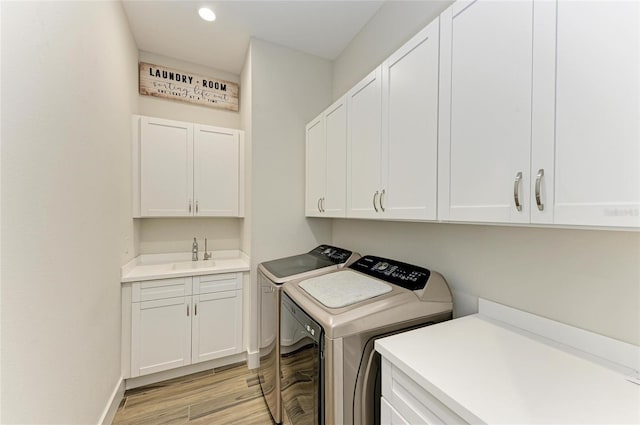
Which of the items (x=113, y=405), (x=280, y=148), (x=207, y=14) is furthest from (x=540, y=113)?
(x=113, y=405)

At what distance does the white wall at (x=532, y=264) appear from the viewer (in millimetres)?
821

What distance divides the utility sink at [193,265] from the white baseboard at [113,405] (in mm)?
903

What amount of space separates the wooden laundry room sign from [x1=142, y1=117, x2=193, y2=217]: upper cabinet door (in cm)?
49

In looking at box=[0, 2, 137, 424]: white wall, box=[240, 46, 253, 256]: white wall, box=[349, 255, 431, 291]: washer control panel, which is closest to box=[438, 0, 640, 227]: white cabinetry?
box=[349, 255, 431, 291]: washer control panel

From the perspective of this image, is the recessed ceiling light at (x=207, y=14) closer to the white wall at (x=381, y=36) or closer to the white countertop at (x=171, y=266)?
the white wall at (x=381, y=36)

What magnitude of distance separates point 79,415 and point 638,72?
8.10 feet

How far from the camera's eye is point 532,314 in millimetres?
1040

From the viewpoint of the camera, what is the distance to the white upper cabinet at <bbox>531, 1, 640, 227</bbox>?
606mm

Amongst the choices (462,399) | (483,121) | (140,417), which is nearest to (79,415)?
(140,417)

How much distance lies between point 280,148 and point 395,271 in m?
1.60

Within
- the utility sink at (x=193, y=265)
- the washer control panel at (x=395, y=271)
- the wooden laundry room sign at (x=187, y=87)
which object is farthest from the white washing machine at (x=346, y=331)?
the wooden laundry room sign at (x=187, y=87)

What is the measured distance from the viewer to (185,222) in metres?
2.74

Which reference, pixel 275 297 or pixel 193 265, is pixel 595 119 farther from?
pixel 193 265

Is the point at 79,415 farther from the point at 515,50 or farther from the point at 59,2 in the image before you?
the point at 515,50
